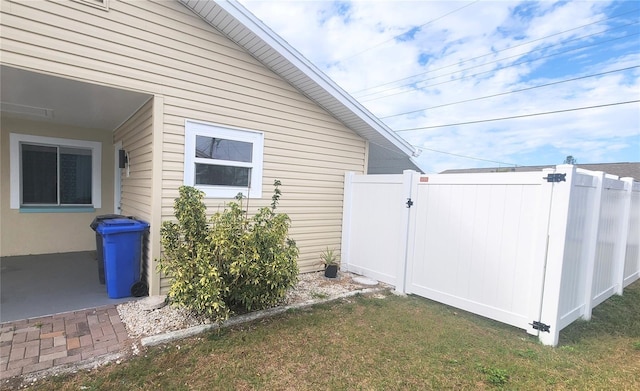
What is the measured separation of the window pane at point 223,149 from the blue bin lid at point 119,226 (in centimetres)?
129

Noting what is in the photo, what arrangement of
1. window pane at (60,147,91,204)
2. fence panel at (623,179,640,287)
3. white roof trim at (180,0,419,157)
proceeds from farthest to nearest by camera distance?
1. window pane at (60,147,91,204)
2. fence panel at (623,179,640,287)
3. white roof trim at (180,0,419,157)

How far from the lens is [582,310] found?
159 inches

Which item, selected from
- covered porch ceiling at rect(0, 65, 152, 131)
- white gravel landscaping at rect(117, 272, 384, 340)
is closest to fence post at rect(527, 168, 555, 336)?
white gravel landscaping at rect(117, 272, 384, 340)

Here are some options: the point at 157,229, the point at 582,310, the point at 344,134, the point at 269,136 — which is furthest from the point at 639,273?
the point at 157,229

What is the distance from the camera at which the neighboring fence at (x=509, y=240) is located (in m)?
3.44

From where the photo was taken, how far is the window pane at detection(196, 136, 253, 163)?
14.6 feet

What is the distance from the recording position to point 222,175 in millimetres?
4711

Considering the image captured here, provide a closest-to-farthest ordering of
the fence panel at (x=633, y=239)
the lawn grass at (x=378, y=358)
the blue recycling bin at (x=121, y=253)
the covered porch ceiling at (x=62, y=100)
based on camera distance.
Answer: the lawn grass at (x=378, y=358), the covered porch ceiling at (x=62, y=100), the blue recycling bin at (x=121, y=253), the fence panel at (x=633, y=239)

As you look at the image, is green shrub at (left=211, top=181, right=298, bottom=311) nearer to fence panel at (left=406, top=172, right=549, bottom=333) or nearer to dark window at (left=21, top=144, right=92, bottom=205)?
fence panel at (left=406, top=172, right=549, bottom=333)

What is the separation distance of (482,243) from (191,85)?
4.68m

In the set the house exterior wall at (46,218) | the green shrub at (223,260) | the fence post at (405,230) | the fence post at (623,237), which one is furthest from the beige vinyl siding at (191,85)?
the fence post at (623,237)

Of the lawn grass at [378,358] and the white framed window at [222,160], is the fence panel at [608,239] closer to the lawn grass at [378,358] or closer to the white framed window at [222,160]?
the lawn grass at [378,358]

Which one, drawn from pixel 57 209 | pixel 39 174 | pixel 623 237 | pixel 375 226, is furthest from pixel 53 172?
pixel 623 237

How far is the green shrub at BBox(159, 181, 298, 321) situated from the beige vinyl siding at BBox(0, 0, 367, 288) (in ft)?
2.27
